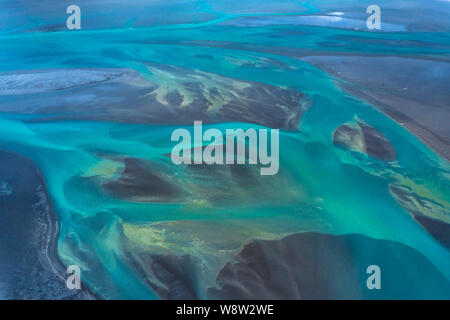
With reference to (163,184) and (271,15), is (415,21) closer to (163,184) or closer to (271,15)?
(271,15)

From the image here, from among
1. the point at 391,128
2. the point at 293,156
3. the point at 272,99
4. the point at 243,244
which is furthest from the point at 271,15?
the point at 243,244

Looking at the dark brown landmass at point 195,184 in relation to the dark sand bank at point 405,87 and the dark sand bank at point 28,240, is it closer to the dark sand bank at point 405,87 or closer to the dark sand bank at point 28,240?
the dark sand bank at point 28,240

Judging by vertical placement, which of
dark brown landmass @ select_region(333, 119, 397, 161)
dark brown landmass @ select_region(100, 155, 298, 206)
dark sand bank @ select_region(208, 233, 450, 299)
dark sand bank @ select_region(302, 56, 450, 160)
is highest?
dark sand bank @ select_region(302, 56, 450, 160)

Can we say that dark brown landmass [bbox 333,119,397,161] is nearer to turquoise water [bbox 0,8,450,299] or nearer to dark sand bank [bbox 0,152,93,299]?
turquoise water [bbox 0,8,450,299]

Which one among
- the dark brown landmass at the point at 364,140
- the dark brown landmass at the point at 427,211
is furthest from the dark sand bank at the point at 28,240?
the dark brown landmass at the point at 364,140

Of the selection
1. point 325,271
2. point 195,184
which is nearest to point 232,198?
point 195,184

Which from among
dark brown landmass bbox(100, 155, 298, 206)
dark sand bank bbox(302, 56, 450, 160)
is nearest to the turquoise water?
dark brown landmass bbox(100, 155, 298, 206)
